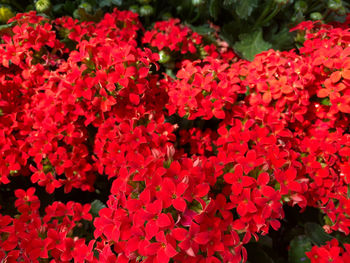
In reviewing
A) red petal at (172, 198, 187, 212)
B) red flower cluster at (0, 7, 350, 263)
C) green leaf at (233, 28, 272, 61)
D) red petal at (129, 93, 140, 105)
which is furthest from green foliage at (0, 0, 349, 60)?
red petal at (172, 198, 187, 212)

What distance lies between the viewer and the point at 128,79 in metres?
0.71

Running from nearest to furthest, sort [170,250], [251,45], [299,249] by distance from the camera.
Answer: [170,250] < [299,249] < [251,45]

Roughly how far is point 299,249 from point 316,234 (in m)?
0.07

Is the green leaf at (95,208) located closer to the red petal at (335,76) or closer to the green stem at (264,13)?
the red petal at (335,76)

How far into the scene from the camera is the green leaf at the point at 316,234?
81cm

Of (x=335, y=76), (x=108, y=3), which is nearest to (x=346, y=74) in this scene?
(x=335, y=76)

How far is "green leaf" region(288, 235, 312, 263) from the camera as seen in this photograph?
0.80 meters

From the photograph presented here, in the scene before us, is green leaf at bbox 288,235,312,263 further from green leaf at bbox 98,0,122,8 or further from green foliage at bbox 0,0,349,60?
green leaf at bbox 98,0,122,8

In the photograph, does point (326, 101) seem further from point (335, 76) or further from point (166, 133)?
point (166, 133)

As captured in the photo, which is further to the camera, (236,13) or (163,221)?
(236,13)

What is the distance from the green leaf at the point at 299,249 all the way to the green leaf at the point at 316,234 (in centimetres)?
2

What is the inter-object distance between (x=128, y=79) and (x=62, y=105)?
0.71 ft

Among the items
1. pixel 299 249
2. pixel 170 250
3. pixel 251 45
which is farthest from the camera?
pixel 251 45

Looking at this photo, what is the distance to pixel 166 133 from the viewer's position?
30.3 inches
